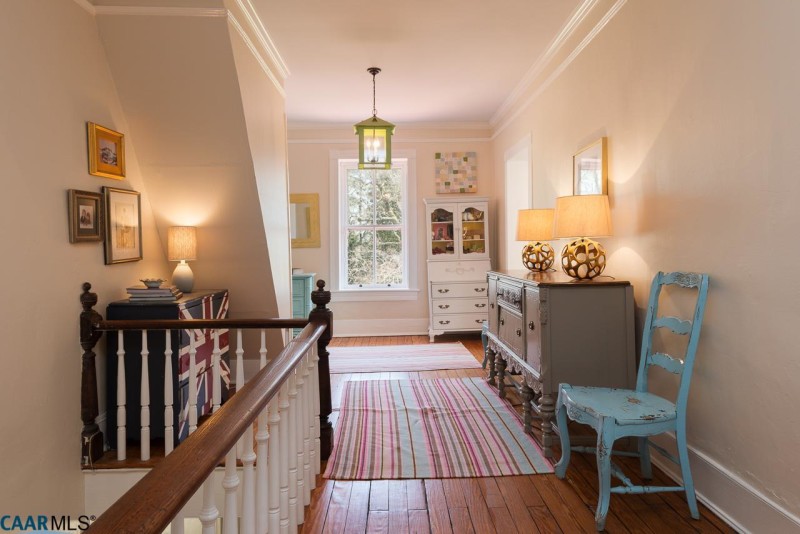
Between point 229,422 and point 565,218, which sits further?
point 565,218

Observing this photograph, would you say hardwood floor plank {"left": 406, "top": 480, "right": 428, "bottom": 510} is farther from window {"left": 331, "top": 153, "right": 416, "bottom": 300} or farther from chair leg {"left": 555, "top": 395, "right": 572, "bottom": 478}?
window {"left": 331, "top": 153, "right": 416, "bottom": 300}

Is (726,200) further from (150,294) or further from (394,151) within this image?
(394,151)

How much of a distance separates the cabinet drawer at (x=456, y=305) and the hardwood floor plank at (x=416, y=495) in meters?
3.55

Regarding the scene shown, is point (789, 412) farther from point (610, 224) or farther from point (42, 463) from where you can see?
point (42, 463)

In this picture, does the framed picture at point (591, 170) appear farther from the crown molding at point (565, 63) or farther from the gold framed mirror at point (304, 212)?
the gold framed mirror at point (304, 212)

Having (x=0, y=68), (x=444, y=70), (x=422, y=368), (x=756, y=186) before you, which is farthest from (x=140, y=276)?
(x=756, y=186)

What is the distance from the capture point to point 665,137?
7.98 feet

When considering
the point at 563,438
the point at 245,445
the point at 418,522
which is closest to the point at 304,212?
the point at 563,438

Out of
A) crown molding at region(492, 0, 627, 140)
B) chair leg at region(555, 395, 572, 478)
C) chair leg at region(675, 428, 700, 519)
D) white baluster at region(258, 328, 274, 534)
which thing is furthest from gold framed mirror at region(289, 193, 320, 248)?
white baluster at region(258, 328, 274, 534)

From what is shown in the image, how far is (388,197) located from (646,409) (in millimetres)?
4767

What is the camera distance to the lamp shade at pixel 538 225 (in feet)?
12.2

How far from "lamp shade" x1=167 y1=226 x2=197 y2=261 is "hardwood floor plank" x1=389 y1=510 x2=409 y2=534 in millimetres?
2219

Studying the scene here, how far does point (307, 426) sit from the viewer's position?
6.88ft

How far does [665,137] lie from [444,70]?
2398mm
